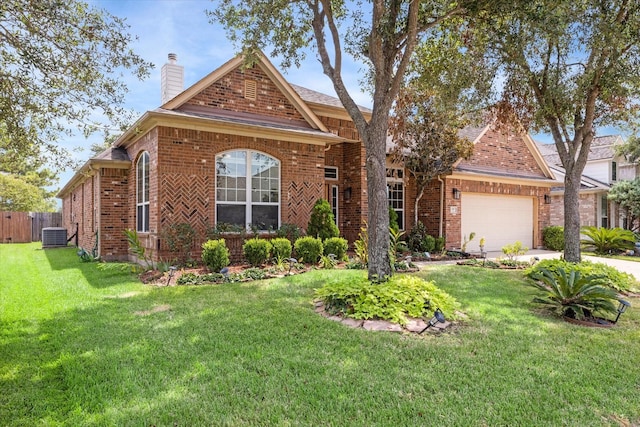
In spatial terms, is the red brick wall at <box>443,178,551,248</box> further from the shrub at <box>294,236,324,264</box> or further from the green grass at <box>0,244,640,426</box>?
the green grass at <box>0,244,640,426</box>

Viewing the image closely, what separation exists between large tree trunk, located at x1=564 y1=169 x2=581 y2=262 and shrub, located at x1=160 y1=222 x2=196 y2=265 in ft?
29.7

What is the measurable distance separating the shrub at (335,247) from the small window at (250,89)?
4595mm

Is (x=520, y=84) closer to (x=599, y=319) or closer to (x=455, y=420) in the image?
(x=599, y=319)

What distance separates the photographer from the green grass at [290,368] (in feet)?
9.76

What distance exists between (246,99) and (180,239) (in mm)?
4333

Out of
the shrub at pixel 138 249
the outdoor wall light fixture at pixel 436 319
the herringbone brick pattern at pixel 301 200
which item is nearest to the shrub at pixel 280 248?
the herringbone brick pattern at pixel 301 200

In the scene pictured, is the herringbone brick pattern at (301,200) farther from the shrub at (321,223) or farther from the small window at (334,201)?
the small window at (334,201)

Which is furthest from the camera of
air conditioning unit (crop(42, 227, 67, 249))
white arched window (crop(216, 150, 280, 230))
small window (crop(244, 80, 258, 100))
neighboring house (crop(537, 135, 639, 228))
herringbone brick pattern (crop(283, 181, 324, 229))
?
neighboring house (crop(537, 135, 639, 228))

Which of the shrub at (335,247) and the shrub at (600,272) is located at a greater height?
the shrub at (335,247)

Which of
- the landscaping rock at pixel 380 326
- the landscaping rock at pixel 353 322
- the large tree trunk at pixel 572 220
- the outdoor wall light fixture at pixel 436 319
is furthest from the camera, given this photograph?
the large tree trunk at pixel 572 220

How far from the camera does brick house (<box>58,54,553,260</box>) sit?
384 inches

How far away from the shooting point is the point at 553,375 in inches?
147

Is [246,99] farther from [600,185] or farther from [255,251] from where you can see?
[600,185]

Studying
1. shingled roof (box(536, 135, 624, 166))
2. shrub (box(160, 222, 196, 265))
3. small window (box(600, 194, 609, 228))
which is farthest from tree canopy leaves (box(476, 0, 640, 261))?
shingled roof (box(536, 135, 624, 166))
